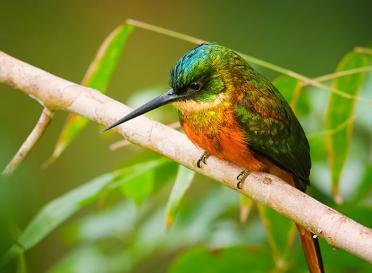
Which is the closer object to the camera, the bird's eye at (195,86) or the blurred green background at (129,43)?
the bird's eye at (195,86)

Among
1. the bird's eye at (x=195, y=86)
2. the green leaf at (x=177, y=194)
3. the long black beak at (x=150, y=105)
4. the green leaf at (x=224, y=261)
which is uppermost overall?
the bird's eye at (x=195, y=86)

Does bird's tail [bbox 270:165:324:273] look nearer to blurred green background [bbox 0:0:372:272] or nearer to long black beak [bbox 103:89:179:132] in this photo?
long black beak [bbox 103:89:179:132]

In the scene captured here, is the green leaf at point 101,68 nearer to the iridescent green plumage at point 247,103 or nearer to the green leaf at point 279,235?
the iridescent green plumage at point 247,103

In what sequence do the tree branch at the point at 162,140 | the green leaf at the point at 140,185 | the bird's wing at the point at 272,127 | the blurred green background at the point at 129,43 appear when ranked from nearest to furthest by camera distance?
the tree branch at the point at 162,140
the bird's wing at the point at 272,127
the green leaf at the point at 140,185
the blurred green background at the point at 129,43

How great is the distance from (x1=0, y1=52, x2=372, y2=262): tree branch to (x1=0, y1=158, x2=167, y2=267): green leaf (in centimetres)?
18

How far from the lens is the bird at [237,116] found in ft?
5.85

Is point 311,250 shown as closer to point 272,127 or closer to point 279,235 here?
point 279,235

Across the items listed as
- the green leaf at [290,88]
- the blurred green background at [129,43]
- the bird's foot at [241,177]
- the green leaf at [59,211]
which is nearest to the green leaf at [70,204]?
the green leaf at [59,211]

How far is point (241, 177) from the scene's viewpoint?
5.44 feet

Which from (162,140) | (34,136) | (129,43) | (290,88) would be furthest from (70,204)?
(129,43)

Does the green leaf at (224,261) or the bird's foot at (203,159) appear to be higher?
the bird's foot at (203,159)

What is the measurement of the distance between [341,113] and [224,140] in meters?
0.34

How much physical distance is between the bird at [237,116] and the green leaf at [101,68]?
0.24 m

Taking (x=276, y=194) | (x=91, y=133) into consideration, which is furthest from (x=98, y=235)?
(x=91, y=133)
